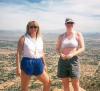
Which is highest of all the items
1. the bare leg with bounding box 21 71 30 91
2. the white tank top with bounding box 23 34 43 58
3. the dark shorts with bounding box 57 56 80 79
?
the white tank top with bounding box 23 34 43 58

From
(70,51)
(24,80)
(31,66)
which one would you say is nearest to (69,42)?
(70,51)

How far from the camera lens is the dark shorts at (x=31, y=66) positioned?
6.25m

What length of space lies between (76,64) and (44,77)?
84 cm

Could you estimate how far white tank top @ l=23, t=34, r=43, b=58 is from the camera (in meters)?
6.23

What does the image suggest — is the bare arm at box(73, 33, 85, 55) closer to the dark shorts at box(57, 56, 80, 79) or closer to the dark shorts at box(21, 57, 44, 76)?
the dark shorts at box(57, 56, 80, 79)

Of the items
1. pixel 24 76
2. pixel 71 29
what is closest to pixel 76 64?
pixel 71 29

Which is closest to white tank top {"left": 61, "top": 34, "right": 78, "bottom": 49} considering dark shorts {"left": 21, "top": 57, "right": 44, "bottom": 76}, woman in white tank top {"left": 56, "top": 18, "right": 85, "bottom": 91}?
woman in white tank top {"left": 56, "top": 18, "right": 85, "bottom": 91}

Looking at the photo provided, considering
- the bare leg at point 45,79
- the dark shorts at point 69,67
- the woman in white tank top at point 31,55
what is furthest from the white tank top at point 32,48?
the dark shorts at point 69,67

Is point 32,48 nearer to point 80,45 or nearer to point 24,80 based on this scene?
point 24,80

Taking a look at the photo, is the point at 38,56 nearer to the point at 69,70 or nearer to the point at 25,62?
the point at 25,62

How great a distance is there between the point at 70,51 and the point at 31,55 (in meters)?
0.85

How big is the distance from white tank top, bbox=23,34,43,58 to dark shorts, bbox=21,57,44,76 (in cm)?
9

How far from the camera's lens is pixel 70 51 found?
653 centimetres

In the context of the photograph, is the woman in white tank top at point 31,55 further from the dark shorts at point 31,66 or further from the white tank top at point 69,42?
the white tank top at point 69,42
